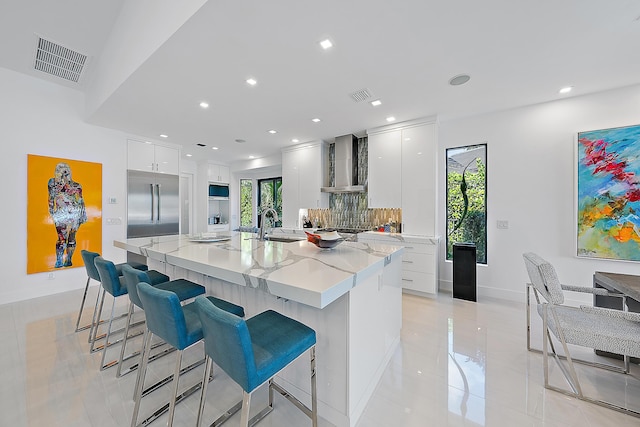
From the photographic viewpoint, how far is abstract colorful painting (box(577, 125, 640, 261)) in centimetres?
282

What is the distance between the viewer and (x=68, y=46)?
3186mm

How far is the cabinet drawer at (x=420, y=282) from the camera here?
358 cm

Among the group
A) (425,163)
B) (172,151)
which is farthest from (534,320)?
(172,151)

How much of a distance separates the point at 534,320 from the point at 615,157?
2.17m

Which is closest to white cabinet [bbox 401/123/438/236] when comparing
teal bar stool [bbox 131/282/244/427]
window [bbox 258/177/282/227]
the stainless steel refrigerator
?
teal bar stool [bbox 131/282/244/427]

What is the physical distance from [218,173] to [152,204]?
261cm

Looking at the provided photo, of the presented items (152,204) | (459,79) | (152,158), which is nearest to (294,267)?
(459,79)

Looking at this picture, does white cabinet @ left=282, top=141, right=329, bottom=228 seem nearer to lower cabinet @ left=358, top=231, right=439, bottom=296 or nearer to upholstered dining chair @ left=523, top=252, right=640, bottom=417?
lower cabinet @ left=358, top=231, right=439, bottom=296

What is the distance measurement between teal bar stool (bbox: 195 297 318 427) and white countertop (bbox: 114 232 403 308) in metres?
0.24

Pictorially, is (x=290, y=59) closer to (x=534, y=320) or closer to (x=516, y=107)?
(x=516, y=107)

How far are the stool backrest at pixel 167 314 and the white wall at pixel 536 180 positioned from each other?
3.93 metres

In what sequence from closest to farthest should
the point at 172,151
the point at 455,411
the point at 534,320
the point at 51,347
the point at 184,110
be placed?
the point at 455,411 → the point at 51,347 → the point at 534,320 → the point at 184,110 → the point at 172,151

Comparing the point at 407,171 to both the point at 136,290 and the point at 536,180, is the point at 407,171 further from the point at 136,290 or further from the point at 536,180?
the point at 136,290

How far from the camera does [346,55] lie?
225cm
